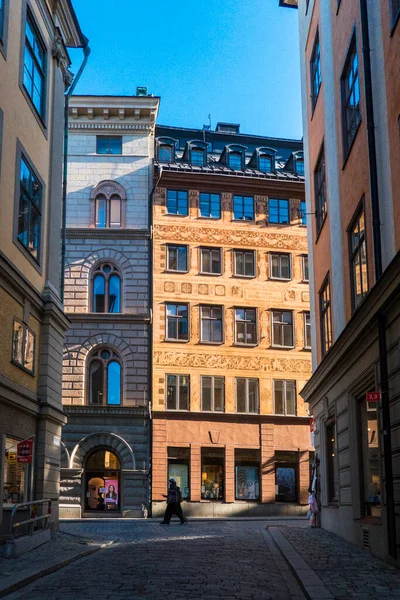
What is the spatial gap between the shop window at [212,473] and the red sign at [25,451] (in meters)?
23.9

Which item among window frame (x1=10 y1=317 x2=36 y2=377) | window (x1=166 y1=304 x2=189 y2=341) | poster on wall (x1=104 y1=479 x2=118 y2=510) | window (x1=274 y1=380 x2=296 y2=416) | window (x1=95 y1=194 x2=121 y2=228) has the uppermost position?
window (x1=95 y1=194 x2=121 y2=228)

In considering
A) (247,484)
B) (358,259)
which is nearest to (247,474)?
(247,484)

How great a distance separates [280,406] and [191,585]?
1234 inches

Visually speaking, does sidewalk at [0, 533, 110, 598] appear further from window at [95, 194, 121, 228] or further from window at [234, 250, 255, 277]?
window at [234, 250, 255, 277]

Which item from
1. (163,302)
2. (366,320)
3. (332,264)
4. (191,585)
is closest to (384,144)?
A: (366,320)

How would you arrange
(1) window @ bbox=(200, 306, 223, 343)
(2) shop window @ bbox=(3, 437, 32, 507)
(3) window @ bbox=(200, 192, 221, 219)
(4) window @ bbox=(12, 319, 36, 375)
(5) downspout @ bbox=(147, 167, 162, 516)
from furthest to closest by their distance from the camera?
(3) window @ bbox=(200, 192, 221, 219)
(1) window @ bbox=(200, 306, 223, 343)
(5) downspout @ bbox=(147, 167, 162, 516)
(4) window @ bbox=(12, 319, 36, 375)
(2) shop window @ bbox=(3, 437, 32, 507)

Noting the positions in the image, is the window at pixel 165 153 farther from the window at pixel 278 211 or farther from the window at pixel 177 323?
the window at pixel 177 323

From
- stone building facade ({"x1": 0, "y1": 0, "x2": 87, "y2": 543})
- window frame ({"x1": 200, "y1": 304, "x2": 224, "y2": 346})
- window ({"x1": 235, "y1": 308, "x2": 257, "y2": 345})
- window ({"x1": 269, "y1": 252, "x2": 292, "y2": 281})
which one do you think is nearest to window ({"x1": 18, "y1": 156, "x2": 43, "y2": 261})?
stone building facade ({"x1": 0, "y1": 0, "x2": 87, "y2": 543})

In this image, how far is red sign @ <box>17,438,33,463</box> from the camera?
57.9 feet

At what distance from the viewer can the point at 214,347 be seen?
1662 inches

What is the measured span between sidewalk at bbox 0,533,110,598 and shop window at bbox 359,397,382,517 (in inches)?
224

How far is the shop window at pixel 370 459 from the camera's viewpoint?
1659 cm

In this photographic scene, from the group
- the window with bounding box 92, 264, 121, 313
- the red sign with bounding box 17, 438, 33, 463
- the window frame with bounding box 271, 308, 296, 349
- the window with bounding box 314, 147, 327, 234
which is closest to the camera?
the red sign with bounding box 17, 438, 33, 463

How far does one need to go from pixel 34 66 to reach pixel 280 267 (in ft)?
79.3
